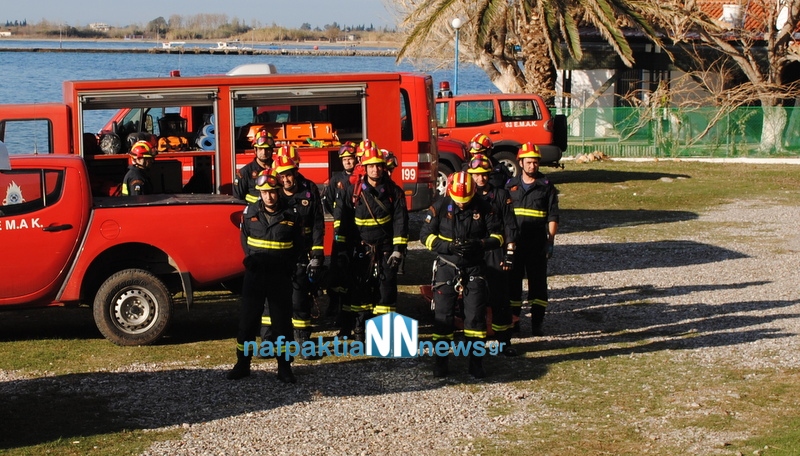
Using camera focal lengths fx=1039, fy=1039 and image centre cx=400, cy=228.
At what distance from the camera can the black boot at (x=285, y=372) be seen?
821 centimetres

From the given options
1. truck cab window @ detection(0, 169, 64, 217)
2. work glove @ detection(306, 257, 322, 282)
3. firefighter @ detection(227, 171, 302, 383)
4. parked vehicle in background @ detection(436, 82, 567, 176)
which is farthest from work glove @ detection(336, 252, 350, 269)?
parked vehicle in background @ detection(436, 82, 567, 176)

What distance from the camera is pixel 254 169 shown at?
1020 centimetres

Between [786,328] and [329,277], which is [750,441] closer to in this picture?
[786,328]

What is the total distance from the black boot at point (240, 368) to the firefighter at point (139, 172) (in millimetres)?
2900

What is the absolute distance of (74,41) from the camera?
465 feet

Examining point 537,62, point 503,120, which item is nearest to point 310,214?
point 503,120

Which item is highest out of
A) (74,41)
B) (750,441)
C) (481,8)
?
(74,41)

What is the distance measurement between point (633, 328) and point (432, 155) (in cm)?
434

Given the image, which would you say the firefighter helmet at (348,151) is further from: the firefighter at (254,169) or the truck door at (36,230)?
the truck door at (36,230)

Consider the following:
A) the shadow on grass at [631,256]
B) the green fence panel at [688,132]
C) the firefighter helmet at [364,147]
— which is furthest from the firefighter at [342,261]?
the green fence panel at [688,132]

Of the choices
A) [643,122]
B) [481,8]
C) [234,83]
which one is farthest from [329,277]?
[643,122]

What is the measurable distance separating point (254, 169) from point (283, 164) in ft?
5.02

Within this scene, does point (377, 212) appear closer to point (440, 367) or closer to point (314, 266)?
point (314, 266)

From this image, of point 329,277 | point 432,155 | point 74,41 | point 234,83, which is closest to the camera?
point 329,277
